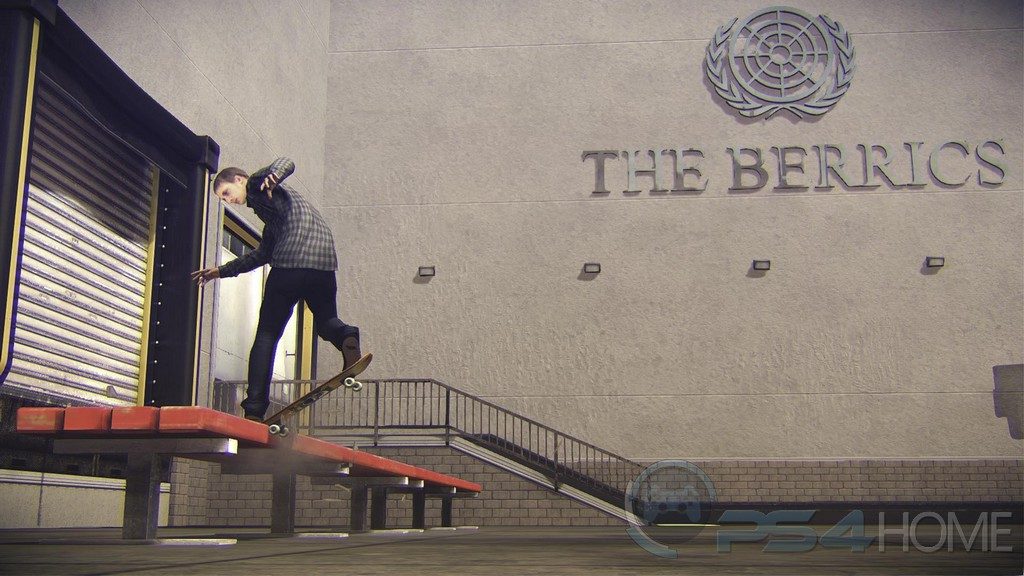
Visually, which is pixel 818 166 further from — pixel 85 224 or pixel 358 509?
pixel 85 224

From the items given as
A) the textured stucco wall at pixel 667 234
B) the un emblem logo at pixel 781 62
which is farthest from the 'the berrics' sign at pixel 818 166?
the un emblem logo at pixel 781 62

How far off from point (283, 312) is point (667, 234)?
11.8 metres

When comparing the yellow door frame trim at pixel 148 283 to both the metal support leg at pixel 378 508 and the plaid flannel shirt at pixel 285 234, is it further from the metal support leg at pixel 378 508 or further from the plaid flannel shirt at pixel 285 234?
the plaid flannel shirt at pixel 285 234

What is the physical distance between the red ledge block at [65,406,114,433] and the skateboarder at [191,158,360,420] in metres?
1.12

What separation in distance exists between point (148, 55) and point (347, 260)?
722 cm

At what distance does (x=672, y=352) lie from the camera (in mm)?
15594

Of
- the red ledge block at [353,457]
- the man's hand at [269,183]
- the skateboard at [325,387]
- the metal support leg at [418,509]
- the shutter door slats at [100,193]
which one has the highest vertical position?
the shutter door slats at [100,193]

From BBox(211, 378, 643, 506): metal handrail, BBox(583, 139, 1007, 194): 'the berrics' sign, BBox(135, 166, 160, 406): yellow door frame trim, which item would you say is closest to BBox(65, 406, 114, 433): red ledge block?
BBox(135, 166, 160, 406): yellow door frame trim

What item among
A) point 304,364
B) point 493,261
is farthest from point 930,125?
point 304,364

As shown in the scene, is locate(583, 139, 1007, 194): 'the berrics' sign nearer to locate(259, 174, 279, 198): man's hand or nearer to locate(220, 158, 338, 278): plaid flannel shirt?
locate(220, 158, 338, 278): plaid flannel shirt

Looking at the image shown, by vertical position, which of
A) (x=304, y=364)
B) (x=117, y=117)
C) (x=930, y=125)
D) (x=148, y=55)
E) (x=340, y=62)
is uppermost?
(x=340, y=62)

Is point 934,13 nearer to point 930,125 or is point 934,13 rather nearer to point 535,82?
point 930,125

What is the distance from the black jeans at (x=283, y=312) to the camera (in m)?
4.68

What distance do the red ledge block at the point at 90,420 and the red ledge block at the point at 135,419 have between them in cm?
3
